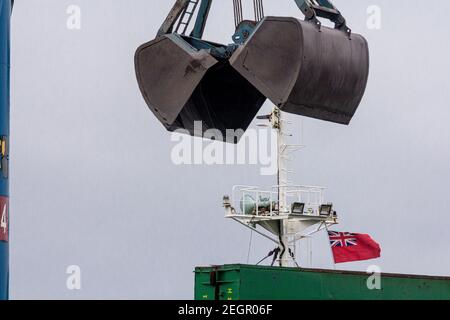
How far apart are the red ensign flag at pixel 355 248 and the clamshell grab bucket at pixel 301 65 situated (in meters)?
20.7

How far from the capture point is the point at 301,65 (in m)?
23.6

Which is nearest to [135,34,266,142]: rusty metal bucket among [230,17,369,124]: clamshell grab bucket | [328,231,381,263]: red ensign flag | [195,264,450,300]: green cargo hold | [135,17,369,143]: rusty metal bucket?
[135,17,369,143]: rusty metal bucket

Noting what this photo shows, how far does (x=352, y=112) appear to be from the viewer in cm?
2530

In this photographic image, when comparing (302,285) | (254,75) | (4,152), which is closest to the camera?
(254,75)

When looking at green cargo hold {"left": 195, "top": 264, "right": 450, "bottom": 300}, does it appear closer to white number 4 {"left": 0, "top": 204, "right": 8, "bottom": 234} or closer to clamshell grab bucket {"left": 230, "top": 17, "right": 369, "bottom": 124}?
clamshell grab bucket {"left": 230, "top": 17, "right": 369, "bottom": 124}

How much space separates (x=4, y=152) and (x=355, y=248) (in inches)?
585

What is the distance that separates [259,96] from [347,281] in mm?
4869

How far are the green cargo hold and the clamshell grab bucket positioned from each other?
4311 millimetres

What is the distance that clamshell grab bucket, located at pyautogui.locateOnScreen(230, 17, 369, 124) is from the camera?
23.7 m

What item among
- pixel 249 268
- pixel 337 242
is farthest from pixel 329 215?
pixel 249 268

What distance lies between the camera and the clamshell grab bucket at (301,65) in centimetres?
2372

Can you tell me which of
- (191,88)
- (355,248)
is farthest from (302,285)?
(355,248)

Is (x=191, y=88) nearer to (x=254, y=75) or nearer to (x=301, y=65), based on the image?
(x=254, y=75)
